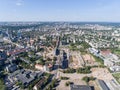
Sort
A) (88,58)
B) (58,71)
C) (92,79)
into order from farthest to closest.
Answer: (88,58)
(58,71)
(92,79)

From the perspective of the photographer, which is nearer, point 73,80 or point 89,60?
point 73,80

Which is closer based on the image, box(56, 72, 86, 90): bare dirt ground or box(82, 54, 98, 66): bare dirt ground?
box(56, 72, 86, 90): bare dirt ground

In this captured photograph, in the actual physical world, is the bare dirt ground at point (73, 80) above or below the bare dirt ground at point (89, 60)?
below

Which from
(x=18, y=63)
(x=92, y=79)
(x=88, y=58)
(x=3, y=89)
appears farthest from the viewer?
(x=88, y=58)

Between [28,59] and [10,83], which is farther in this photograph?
[28,59]

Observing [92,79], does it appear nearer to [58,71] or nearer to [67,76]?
[67,76]

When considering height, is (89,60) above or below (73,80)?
above

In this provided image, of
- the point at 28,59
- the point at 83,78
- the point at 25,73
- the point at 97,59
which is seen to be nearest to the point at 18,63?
the point at 28,59

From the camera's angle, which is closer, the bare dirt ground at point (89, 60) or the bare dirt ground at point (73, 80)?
the bare dirt ground at point (73, 80)

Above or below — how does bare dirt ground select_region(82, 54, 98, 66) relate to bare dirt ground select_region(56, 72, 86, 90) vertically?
above
